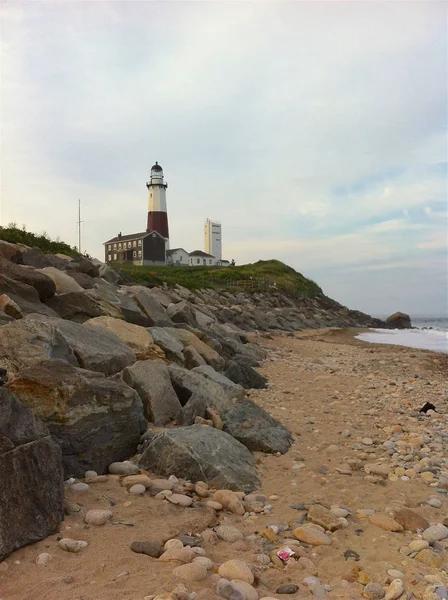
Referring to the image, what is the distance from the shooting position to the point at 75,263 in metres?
16.6

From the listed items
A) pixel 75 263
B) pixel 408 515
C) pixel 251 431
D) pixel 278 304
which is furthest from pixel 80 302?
pixel 278 304

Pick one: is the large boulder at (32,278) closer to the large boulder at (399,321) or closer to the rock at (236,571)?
the rock at (236,571)

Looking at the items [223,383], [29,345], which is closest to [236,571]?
[29,345]

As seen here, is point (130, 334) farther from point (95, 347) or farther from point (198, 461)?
point (198, 461)

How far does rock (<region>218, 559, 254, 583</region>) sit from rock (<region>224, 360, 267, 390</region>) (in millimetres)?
7631

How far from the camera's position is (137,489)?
4730 mm

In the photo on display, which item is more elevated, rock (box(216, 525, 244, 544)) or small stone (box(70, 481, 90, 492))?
small stone (box(70, 481, 90, 492))

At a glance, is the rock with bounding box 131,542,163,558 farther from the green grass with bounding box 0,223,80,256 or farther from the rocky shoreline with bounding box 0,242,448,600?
the green grass with bounding box 0,223,80,256

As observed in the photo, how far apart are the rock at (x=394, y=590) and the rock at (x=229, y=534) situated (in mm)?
1254

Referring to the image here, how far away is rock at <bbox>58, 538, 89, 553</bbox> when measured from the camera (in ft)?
11.5

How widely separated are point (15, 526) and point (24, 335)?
9.39 ft

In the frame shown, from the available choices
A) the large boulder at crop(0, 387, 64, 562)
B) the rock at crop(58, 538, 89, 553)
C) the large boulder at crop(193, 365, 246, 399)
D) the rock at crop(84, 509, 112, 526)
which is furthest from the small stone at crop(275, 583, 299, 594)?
the large boulder at crop(193, 365, 246, 399)

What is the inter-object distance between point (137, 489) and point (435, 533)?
9.07 feet

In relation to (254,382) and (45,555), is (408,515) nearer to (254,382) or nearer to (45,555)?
(45,555)
